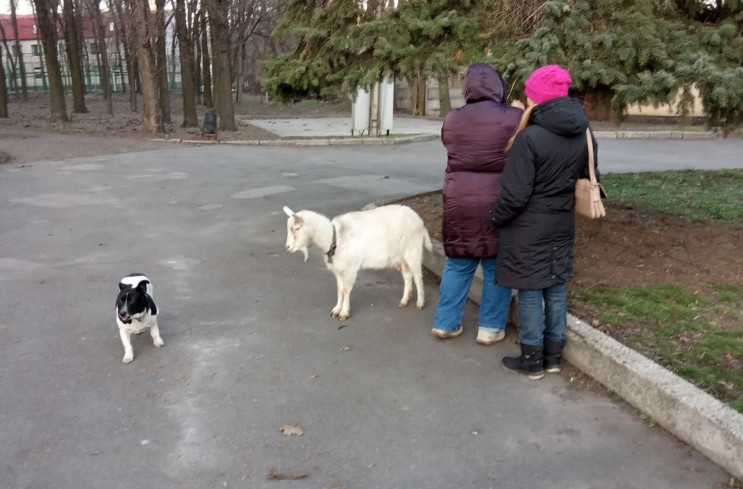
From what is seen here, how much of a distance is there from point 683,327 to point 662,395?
1341 mm

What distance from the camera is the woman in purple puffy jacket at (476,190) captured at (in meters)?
4.61

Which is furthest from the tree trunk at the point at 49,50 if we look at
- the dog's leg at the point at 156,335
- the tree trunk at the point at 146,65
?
the dog's leg at the point at 156,335

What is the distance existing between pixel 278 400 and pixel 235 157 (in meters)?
13.8

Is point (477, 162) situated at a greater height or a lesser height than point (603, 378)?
greater

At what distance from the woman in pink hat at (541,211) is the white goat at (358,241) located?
1.41 m

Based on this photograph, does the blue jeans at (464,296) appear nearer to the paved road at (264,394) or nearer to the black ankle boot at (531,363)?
the paved road at (264,394)

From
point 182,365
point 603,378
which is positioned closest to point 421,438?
point 603,378

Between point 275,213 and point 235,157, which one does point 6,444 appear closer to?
point 275,213

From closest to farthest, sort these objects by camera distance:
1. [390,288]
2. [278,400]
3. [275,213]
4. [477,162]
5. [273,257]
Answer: [278,400] → [477,162] → [390,288] → [273,257] → [275,213]

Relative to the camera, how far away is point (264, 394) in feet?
14.1

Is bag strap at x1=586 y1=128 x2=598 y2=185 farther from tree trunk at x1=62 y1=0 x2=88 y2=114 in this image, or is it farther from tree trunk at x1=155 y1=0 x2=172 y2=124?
tree trunk at x1=62 y1=0 x2=88 y2=114

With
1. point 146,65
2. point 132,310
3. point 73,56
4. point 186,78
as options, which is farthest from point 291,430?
point 73,56

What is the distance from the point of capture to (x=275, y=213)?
10.2m

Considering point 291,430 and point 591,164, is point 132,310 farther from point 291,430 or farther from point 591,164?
point 591,164
